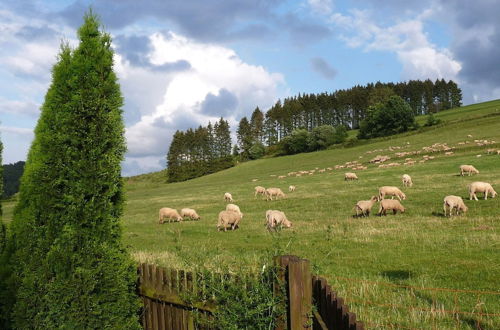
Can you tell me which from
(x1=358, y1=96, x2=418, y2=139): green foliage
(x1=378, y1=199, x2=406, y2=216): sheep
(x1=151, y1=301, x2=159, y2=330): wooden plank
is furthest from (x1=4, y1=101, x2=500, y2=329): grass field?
(x1=358, y1=96, x2=418, y2=139): green foliage

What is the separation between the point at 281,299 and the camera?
4668mm

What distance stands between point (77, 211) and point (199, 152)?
356 ft

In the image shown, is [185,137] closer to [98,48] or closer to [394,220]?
[394,220]

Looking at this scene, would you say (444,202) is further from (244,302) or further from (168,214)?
(168,214)

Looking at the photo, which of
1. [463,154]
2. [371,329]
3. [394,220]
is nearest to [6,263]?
[371,329]

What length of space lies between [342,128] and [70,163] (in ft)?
316

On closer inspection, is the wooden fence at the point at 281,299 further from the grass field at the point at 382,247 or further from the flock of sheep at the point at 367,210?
the flock of sheep at the point at 367,210

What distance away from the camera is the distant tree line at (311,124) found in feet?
294

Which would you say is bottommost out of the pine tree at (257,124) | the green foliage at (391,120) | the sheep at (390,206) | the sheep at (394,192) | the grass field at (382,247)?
the grass field at (382,247)

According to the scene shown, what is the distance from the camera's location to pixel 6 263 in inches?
278

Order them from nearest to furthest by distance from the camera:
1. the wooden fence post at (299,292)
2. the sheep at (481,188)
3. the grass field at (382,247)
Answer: the wooden fence post at (299,292)
the grass field at (382,247)
the sheep at (481,188)

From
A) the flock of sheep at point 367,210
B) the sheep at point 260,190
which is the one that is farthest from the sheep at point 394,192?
the sheep at point 260,190

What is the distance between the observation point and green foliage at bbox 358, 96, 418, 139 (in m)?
84.5

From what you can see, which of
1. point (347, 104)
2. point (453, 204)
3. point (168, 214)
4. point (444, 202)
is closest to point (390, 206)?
point (444, 202)
